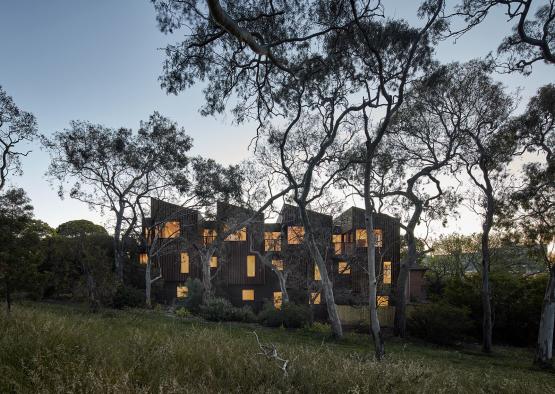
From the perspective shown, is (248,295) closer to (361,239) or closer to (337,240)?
(337,240)

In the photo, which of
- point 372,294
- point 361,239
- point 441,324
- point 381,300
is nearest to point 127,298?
point 372,294

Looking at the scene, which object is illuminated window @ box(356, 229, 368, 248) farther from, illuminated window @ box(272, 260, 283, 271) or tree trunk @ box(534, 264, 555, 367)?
tree trunk @ box(534, 264, 555, 367)

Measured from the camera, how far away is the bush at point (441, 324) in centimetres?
1723

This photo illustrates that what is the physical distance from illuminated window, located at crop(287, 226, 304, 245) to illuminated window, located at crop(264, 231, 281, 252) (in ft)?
2.71

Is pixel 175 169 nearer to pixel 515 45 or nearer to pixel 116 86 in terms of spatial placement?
pixel 116 86

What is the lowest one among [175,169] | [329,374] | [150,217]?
[329,374]

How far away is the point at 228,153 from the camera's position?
87.9ft

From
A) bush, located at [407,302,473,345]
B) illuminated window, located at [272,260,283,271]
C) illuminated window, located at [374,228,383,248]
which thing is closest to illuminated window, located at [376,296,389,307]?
illuminated window, located at [374,228,383,248]

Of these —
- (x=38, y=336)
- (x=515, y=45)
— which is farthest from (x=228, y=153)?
(x=38, y=336)

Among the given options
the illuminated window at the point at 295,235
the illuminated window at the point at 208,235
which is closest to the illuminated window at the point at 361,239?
the illuminated window at the point at 295,235

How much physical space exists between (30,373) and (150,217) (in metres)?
23.6

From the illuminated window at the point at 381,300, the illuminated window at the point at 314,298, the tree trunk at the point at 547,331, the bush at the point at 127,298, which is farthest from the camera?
the illuminated window at the point at 381,300

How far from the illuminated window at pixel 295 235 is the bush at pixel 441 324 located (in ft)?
29.8

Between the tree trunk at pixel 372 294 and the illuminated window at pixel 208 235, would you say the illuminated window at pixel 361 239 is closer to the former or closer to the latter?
the illuminated window at pixel 208 235
